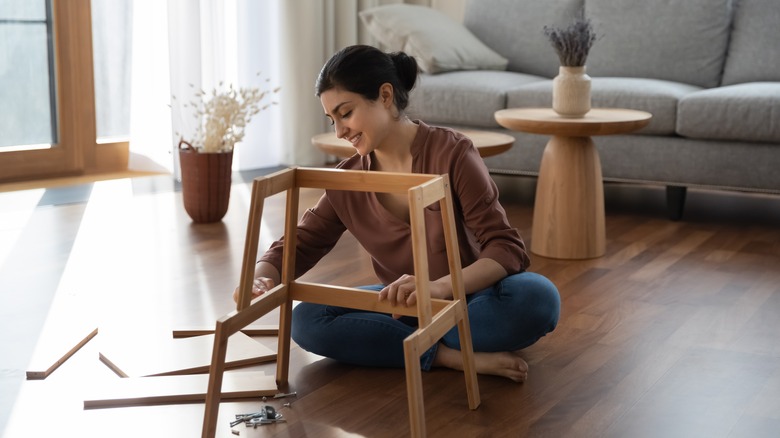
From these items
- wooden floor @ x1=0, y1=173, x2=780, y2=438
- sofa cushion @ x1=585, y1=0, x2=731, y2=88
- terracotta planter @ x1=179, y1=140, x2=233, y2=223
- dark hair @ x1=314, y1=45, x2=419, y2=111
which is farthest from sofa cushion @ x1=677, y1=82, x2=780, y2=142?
dark hair @ x1=314, y1=45, x2=419, y2=111

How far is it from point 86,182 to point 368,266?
5.92 feet

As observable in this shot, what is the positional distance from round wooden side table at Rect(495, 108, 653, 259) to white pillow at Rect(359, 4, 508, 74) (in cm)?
114

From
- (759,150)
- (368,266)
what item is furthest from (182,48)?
(759,150)

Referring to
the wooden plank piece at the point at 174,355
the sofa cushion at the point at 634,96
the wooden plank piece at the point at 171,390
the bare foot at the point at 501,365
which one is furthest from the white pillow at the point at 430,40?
the wooden plank piece at the point at 171,390

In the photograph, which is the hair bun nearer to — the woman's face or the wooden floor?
the woman's face

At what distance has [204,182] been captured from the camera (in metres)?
3.27

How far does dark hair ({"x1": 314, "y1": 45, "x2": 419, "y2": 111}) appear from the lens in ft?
5.53

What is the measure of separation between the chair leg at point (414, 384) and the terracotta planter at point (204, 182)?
199 centimetres

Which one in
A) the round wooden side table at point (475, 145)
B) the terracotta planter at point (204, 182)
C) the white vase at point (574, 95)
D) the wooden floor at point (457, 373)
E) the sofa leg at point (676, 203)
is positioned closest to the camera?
the wooden floor at point (457, 373)

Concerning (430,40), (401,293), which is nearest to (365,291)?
(401,293)

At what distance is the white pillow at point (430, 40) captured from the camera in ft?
13.0

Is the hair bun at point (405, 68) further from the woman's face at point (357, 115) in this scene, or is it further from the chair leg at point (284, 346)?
the chair leg at point (284, 346)

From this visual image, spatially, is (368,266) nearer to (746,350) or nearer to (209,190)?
(209,190)

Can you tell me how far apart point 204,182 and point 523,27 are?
1.74m
